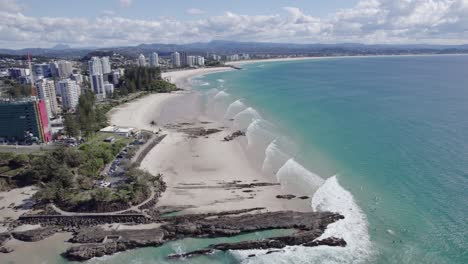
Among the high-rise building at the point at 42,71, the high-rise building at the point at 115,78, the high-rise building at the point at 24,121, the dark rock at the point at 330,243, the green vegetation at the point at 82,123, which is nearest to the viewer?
the dark rock at the point at 330,243

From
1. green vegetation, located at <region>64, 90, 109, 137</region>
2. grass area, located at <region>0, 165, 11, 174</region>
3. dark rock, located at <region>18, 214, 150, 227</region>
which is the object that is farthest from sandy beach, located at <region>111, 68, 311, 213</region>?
grass area, located at <region>0, 165, 11, 174</region>

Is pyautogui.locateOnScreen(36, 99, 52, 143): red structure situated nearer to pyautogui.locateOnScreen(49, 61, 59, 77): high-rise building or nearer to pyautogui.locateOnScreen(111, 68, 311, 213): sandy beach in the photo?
pyautogui.locateOnScreen(111, 68, 311, 213): sandy beach

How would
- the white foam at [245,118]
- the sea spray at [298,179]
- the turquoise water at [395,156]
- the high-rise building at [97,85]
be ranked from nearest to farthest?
the turquoise water at [395,156]
the sea spray at [298,179]
the white foam at [245,118]
the high-rise building at [97,85]

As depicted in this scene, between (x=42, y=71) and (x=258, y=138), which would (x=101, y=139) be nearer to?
(x=258, y=138)

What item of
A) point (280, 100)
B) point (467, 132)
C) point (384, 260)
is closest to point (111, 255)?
point (384, 260)

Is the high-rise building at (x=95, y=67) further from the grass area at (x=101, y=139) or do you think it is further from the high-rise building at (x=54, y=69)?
the grass area at (x=101, y=139)

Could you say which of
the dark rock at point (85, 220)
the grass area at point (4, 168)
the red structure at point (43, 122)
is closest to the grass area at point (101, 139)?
the red structure at point (43, 122)
